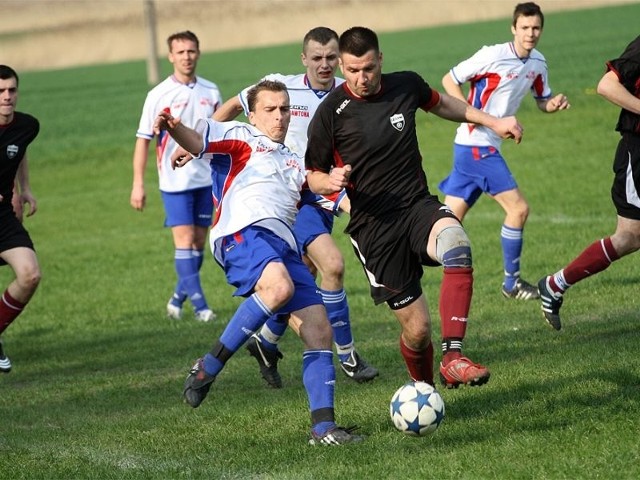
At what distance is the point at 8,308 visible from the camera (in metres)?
9.62

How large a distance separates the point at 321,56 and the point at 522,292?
367 cm

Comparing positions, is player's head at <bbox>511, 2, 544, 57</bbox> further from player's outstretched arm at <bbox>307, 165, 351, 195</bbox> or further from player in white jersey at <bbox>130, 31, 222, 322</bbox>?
player's outstretched arm at <bbox>307, 165, 351, 195</bbox>

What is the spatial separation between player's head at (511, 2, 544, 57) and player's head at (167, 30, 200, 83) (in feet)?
10.3

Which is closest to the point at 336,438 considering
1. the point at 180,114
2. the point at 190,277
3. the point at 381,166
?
the point at 381,166

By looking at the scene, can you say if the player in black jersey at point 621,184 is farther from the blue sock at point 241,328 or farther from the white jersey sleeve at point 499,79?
the blue sock at point 241,328

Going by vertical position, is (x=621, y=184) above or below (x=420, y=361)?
above

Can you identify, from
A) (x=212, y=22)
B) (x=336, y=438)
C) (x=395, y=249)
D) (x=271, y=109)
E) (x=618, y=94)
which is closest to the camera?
Answer: (x=336, y=438)

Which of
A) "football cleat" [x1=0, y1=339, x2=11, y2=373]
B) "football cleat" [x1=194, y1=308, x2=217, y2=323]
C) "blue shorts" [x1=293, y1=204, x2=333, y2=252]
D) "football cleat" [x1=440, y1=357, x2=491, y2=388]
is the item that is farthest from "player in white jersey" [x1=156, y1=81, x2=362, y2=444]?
"football cleat" [x1=194, y1=308, x2=217, y2=323]

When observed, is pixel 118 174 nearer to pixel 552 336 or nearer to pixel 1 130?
pixel 1 130

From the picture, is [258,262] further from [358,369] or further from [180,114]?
[180,114]

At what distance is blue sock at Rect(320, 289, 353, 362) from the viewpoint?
338 inches

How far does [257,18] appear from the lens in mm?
78312

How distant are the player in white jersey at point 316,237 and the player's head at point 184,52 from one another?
2767 millimetres

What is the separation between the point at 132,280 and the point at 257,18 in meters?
65.5
